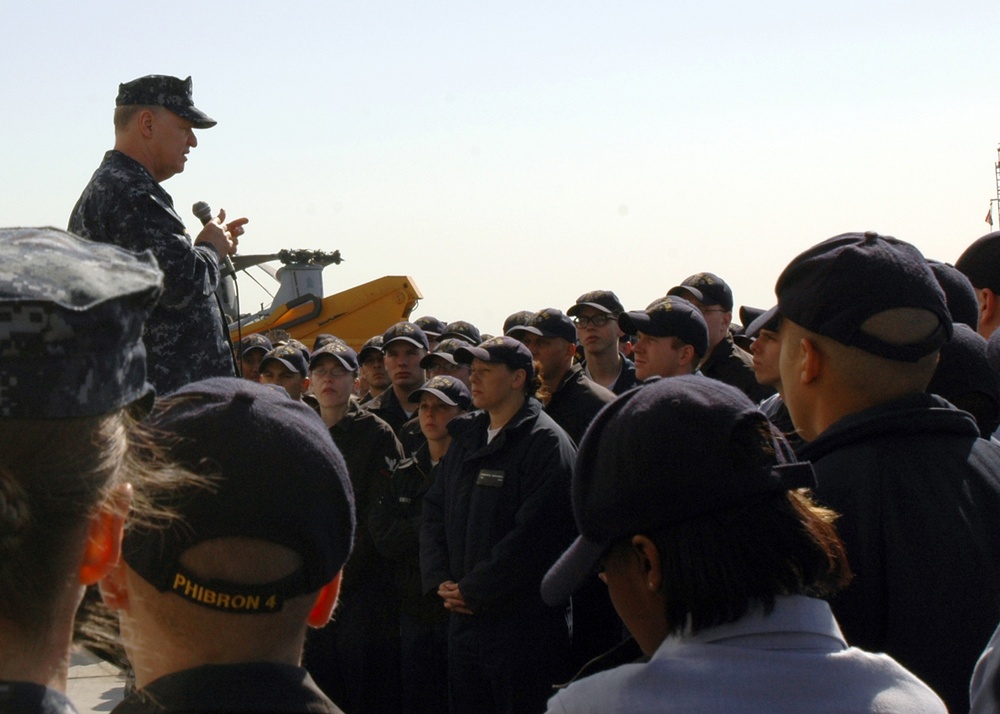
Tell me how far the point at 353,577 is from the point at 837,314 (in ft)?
13.3

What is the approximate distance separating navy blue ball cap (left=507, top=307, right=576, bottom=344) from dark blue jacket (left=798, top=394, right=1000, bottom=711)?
158 inches

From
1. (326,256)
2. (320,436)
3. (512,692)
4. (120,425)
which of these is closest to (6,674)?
(120,425)

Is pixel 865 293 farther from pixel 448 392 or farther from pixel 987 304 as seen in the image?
pixel 448 392

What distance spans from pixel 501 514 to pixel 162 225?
83.7 inches

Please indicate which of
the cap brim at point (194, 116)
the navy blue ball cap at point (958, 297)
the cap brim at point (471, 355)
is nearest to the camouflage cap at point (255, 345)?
the cap brim at point (471, 355)

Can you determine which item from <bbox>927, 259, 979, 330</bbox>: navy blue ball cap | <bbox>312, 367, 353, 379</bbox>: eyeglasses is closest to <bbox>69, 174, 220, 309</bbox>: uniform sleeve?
<bbox>927, 259, 979, 330</bbox>: navy blue ball cap

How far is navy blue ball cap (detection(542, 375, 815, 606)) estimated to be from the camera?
5.79 ft

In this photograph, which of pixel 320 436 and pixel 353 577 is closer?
pixel 320 436

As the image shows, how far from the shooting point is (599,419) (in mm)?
1883

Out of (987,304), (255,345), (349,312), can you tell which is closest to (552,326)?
(987,304)

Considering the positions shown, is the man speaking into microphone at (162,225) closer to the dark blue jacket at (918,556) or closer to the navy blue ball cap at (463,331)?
the dark blue jacket at (918,556)

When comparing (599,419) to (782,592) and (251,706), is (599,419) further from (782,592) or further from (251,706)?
(251,706)

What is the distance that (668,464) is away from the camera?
177 centimetres

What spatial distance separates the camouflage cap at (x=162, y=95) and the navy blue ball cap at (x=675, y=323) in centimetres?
271
